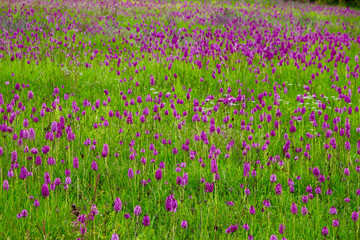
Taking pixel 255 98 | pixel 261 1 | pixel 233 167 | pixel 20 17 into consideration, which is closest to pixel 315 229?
pixel 233 167

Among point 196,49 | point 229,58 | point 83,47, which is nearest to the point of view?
point 229,58

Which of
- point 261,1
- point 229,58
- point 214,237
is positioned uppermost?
point 261,1

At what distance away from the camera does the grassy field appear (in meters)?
2.58

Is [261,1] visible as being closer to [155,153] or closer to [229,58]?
[229,58]

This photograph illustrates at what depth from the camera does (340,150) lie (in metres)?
3.71

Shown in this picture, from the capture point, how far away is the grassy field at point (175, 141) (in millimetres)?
2582

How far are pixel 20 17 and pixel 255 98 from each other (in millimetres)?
8344

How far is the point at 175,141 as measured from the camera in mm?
3908

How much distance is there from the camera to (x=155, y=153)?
3.50 meters

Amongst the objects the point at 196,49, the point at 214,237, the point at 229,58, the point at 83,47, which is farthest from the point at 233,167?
the point at 83,47

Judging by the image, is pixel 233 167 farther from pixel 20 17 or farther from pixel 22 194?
pixel 20 17

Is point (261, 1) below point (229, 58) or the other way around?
the other way around

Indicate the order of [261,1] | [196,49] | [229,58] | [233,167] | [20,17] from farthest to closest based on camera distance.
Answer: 1. [261,1]
2. [20,17]
3. [196,49]
4. [229,58]
5. [233,167]

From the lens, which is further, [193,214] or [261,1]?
[261,1]
